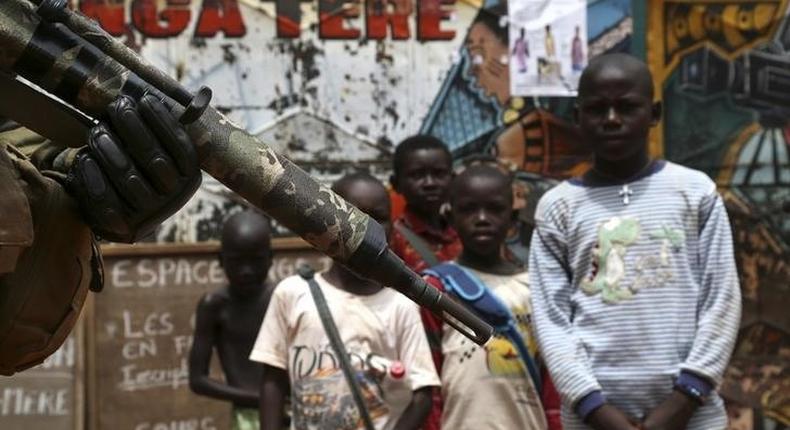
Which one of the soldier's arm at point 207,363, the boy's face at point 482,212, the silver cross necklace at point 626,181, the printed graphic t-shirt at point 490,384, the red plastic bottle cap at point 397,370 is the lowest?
the soldier's arm at point 207,363

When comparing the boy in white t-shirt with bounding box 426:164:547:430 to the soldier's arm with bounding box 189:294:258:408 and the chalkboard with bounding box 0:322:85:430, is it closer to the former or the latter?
the soldier's arm with bounding box 189:294:258:408

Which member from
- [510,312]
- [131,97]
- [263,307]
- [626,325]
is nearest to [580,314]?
[626,325]

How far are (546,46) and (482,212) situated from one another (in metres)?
1.86

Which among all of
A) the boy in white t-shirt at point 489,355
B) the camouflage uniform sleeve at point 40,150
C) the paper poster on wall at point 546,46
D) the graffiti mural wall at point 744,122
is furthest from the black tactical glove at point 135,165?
the graffiti mural wall at point 744,122

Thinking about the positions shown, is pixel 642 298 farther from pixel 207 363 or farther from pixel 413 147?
pixel 207 363

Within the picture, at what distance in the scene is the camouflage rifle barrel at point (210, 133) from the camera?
2.09 m

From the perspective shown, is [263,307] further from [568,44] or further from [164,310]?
[568,44]

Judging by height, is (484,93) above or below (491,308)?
above

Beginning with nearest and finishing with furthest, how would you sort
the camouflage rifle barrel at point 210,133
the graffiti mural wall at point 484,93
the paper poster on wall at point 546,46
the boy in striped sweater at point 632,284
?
the camouflage rifle barrel at point 210,133, the boy in striped sweater at point 632,284, the graffiti mural wall at point 484,93, the paper poster on wall at point 546,46

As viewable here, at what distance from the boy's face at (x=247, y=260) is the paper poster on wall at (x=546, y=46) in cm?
166

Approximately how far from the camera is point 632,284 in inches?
148

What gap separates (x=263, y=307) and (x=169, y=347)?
99cm

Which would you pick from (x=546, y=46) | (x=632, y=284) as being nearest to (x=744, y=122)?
(x=546, y=46)

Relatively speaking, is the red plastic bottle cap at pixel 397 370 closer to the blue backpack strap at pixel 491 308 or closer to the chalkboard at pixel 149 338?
the blue backpack strap at pixel 491 308
